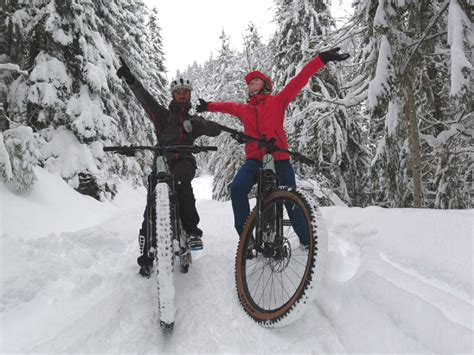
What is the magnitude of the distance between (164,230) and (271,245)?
108 centimetres

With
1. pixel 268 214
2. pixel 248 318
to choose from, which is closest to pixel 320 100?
pixel 268 214

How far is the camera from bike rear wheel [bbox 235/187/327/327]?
2.38 meters

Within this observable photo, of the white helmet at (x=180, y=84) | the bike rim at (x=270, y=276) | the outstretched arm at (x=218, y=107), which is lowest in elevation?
the bike rim at (x=270, y=276)

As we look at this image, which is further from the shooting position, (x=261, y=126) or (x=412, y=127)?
(x=412, y=127)

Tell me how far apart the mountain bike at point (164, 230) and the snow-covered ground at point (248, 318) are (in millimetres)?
260

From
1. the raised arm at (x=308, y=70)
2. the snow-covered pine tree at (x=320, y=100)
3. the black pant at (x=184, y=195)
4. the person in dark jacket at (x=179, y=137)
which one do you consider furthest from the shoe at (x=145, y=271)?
the snow-covered pine tree at (x=320, y=100)

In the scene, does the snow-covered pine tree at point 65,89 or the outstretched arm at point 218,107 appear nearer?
the outstretched arm at point 218,107

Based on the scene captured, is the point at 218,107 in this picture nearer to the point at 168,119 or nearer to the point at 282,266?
the point at 168,119

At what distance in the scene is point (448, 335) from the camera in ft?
5.98

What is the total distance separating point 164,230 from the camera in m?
2.71

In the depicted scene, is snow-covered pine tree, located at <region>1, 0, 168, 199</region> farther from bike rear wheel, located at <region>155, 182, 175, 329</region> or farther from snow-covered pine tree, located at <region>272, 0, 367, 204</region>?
bike rear wheel, located at <region>155, 182, 175, 329</region>

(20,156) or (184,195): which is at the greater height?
(20,156)

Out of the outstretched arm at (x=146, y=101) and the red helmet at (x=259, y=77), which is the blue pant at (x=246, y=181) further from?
the outstretched arm at (x=146, y=101)

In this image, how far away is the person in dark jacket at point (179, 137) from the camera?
3641 mm
